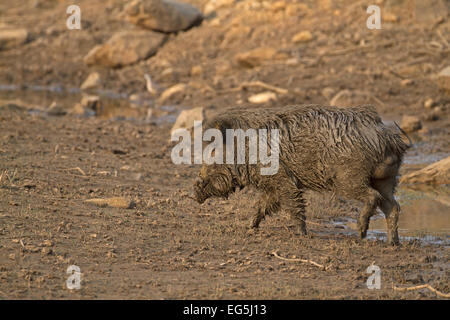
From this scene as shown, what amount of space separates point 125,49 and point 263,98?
6767mm

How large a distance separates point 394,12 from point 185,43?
6.30 metres

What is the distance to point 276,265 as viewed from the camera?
7.20 m

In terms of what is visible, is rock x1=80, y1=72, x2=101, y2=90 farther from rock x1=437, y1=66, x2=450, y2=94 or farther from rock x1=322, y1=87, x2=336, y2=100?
rock x1=437, y1=66, x2=450, y2=94

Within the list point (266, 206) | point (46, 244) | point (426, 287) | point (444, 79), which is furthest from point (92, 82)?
point (426, 287)

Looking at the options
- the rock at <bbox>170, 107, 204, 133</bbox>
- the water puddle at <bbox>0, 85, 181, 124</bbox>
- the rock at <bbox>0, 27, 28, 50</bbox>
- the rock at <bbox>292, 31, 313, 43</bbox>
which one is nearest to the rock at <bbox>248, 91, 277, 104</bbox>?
the water puddle at <bbox>0, 85, 181, 124</bbox>

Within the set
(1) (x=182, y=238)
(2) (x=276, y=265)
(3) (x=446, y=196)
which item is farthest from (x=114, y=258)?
(3) (x=446, y=196)

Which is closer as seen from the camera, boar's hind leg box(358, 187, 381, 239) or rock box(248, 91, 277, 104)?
boar's hind leg box(358, 187, 381, 239)

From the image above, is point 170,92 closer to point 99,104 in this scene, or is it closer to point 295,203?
point 99,104

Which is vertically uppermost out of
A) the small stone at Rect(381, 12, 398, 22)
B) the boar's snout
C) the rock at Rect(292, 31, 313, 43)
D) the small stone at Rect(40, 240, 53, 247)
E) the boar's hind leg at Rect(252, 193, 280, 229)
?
the small stone at Rect(381, 12, 398, 22)

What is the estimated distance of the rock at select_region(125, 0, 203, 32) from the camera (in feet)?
73.2

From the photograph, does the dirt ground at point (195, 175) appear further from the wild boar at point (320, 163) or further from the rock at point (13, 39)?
the rock at point (13, 39)

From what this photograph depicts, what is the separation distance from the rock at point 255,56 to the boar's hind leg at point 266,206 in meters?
11.6

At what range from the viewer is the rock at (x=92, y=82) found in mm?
21438

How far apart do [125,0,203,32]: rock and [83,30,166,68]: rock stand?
361mm
